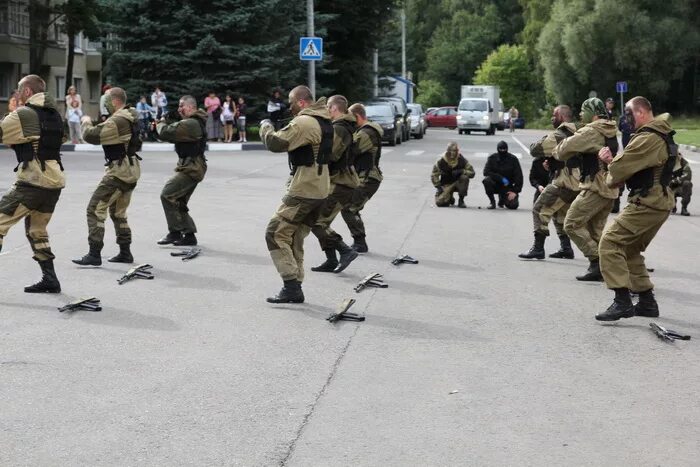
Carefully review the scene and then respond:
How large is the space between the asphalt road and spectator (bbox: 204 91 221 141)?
2280cm

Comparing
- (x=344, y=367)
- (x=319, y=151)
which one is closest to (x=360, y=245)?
(x=319, y=151)

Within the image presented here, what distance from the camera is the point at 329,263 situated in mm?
11609

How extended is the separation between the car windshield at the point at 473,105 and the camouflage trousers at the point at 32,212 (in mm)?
49877

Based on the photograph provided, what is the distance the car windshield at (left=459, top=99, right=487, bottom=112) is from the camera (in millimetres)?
58719

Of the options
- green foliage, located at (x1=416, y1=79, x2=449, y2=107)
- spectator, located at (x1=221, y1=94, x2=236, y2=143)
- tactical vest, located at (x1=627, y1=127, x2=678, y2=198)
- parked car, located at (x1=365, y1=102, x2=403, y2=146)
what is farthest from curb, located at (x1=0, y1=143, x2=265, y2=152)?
green foliage, located at (x1=416, y1=79, x2=449, y2=107)

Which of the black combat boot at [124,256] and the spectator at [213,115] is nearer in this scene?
the black combat boot at [124,256]

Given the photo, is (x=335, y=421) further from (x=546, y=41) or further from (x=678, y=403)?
(x=546, y=41)

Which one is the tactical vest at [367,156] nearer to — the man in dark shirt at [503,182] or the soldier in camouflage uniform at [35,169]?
the soldier in camouflage uniform at [35,169]

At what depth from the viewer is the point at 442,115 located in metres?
75.4

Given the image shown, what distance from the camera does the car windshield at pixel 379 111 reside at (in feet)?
130

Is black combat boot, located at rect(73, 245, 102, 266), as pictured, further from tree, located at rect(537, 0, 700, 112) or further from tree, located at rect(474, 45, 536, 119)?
tree, located at rect(474, 45, 536, 119)

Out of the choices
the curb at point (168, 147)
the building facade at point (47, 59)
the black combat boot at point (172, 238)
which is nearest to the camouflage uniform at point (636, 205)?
the black combat boot at point (172, 238)

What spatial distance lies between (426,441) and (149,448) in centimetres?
128

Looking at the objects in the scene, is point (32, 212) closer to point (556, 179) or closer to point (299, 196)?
point (299, 196)
